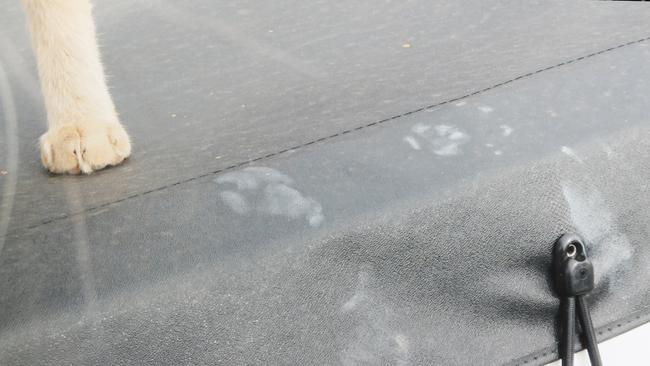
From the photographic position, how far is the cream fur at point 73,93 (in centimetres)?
115

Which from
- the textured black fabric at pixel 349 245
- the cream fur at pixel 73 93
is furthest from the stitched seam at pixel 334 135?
the cream fur at pixel 73 93

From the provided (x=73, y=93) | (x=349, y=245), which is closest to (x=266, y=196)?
(x=349, y=245)

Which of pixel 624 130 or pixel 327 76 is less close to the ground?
pixel 624 130

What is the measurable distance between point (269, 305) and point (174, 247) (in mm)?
118

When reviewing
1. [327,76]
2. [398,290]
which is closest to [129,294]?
[398,290]

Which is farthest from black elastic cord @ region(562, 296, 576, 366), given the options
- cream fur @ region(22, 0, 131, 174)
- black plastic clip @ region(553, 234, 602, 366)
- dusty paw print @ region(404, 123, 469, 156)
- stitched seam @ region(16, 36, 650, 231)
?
cream fur @ region(22, 0, 131, 174)

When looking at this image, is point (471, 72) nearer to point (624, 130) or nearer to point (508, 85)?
point (508, 85)

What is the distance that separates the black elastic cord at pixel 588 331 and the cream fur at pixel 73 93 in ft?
2.06

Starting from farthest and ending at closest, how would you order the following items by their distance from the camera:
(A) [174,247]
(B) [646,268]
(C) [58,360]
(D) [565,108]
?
(D) [565,108]
(B) [646,268]
(A) [174,247]
(C) [58,360]

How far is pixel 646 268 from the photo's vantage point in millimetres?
987

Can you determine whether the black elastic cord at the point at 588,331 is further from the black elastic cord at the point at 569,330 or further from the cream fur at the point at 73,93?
the cream fur at the point at 73,93

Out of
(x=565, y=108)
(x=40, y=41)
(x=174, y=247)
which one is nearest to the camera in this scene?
(x=174, y=247)

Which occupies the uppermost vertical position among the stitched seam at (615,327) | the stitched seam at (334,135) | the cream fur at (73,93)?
the stitched seam at (334,135)

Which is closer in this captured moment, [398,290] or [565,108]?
[398,290]
